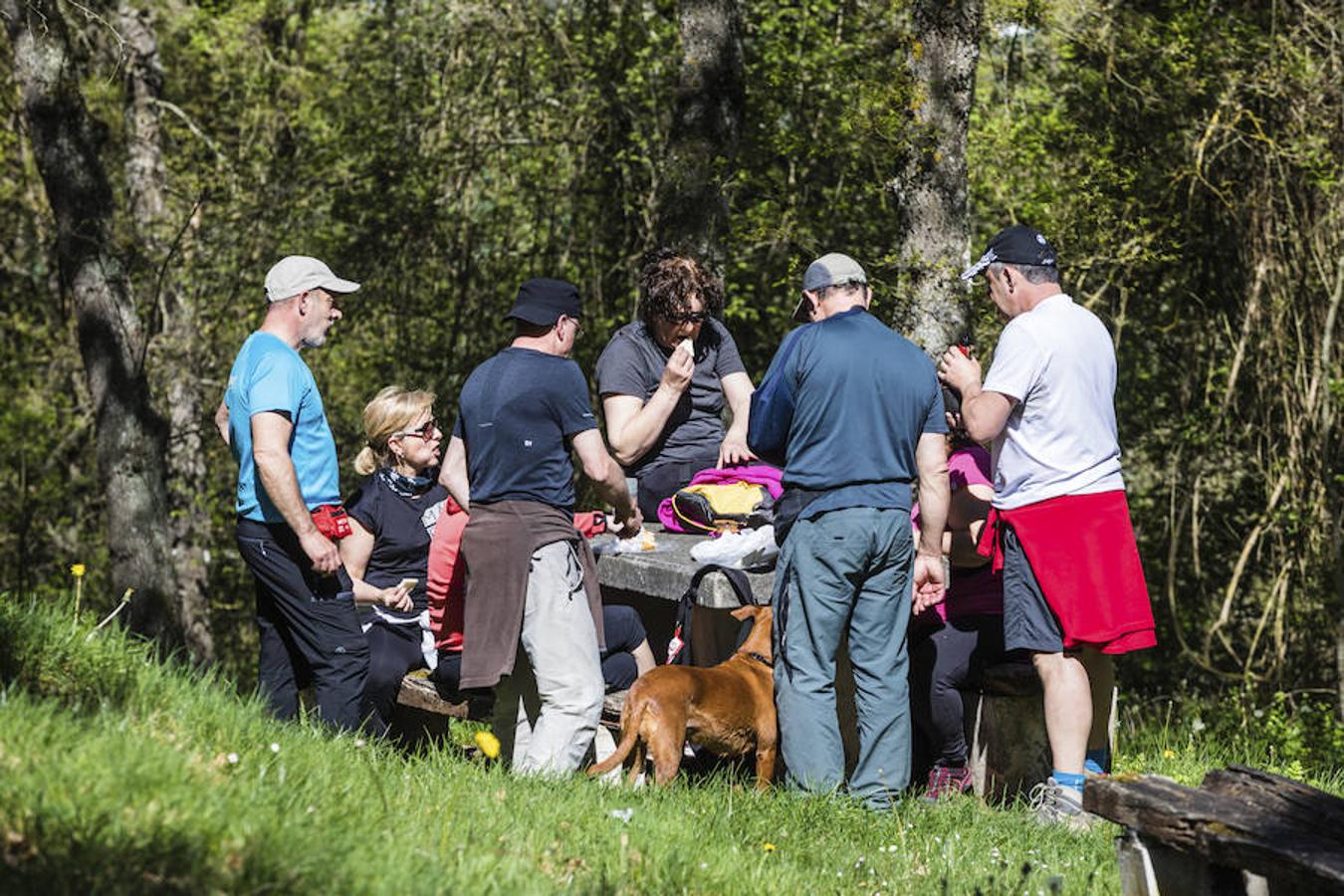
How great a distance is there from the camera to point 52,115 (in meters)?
9.26

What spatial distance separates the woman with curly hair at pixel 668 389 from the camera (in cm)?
670

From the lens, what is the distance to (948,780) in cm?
612

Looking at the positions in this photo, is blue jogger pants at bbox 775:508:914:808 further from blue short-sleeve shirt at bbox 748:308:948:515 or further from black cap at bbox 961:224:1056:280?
black cap at bbox 961:224:1056:280

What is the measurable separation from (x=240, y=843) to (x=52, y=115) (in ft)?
23.3

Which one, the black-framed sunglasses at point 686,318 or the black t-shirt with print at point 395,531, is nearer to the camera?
the black t-shirt with print at point 395,531

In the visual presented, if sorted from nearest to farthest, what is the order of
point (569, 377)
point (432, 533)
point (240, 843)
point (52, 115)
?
point (240, 843)
point (569, 377)
point (432, 533)
point (52, 115)

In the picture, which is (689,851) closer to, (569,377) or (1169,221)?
(569,377)

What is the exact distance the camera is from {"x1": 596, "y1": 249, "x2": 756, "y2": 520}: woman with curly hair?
6699 millimetres

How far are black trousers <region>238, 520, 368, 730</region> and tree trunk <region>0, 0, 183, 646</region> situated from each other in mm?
3645

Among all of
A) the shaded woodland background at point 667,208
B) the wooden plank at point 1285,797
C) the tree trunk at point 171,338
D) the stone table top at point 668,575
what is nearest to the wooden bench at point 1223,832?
the wooden plank at point 1285,797

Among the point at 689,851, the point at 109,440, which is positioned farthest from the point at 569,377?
the point at 109,440

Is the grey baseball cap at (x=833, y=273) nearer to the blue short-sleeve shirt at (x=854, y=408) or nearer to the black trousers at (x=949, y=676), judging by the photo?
the blue short-sleeve shirt at (x=854, y=408)

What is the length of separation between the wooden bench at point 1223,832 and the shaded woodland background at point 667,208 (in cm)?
456

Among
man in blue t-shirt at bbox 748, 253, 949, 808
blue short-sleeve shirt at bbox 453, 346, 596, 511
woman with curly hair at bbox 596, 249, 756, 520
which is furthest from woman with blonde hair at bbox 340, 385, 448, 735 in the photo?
man in blue t-shirt at bbox 748, 253, 949, 808
